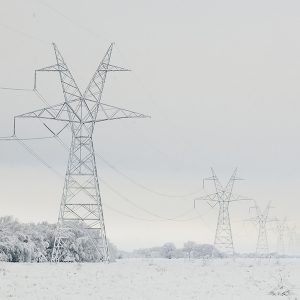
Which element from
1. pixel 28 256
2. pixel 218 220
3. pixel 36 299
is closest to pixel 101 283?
pixel 36 299

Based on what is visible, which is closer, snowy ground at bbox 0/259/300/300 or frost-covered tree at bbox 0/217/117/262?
snowy ground at bbox 0/259/300/300

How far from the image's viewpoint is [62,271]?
118ft

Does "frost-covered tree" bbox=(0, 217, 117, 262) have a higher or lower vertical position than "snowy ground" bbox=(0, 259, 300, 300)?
higher

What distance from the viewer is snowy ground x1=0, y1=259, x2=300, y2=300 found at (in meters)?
26.9

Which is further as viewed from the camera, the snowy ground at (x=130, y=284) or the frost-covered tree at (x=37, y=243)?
the frost-covered tree at (x=37, y=243)

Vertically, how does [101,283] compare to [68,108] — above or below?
below

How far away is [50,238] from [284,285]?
280 ft

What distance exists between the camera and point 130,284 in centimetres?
3081

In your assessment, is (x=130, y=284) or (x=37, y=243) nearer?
(x=130, y=284)

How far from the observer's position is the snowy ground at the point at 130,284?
26.9 m

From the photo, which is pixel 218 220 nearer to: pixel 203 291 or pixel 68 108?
pixel 68 108

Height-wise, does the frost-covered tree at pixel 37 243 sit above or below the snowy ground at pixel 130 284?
above

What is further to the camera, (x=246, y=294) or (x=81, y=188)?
(x=81, y=188)

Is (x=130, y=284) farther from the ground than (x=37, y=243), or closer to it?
closer to it
